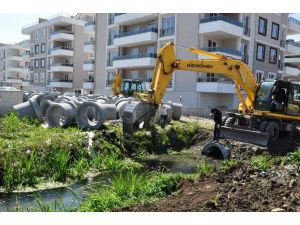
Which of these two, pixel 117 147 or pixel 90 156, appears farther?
pixel 117 147

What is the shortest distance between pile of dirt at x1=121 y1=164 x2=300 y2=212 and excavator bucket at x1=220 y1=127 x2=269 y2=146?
20.0 ft

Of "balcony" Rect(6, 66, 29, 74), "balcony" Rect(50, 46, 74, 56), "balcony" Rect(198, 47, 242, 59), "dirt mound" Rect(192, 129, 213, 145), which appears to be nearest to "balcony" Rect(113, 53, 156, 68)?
"balcony" Rect(198, 47, 242, 59)

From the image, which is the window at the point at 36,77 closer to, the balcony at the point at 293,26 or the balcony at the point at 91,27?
the balcony at the point at 91,27

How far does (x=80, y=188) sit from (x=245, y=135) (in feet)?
29.3

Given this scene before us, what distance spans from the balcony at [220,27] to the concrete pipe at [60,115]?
720 inches

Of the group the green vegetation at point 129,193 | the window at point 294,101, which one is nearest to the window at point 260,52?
the window at point 294,101

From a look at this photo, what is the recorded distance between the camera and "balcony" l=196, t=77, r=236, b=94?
3334cm

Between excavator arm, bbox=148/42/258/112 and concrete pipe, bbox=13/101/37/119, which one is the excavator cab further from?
excavator arm, bbox=148/42/258/112

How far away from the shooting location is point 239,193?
8.53 metres

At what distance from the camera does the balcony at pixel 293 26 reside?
44.8 metres

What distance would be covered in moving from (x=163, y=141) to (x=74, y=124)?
4668 mm

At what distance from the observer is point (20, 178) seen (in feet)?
38.1
